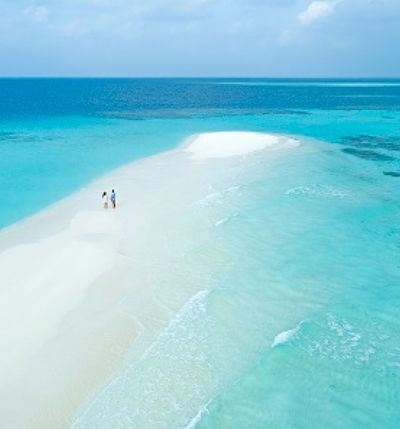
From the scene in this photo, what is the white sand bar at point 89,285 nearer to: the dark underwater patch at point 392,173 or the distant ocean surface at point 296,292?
the distant ocean surface at point 296,292

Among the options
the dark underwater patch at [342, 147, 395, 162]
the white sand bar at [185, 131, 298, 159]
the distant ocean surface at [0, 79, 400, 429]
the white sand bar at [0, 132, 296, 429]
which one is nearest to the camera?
the distant ocean surface at [0, 79, 400, 429]

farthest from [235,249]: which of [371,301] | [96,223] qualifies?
[96,223]

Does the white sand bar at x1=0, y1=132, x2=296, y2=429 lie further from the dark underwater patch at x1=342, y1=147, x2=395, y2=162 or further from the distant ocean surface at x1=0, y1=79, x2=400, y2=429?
the dark underwater patch at x1=342, y1=147, x2=395, y2=162

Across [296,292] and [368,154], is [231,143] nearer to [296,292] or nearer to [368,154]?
[368,154]

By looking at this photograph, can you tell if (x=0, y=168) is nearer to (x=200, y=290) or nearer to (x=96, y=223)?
(x=96, y=223)

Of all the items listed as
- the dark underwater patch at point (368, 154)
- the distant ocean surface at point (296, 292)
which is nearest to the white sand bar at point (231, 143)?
the distant ocean surface at point (296, 292)

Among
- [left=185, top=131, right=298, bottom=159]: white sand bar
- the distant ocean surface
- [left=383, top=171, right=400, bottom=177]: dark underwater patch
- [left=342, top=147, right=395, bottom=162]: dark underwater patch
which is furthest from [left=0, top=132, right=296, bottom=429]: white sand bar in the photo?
[left=342, top=147, right=395, bottom=162]: dark underwater patch
